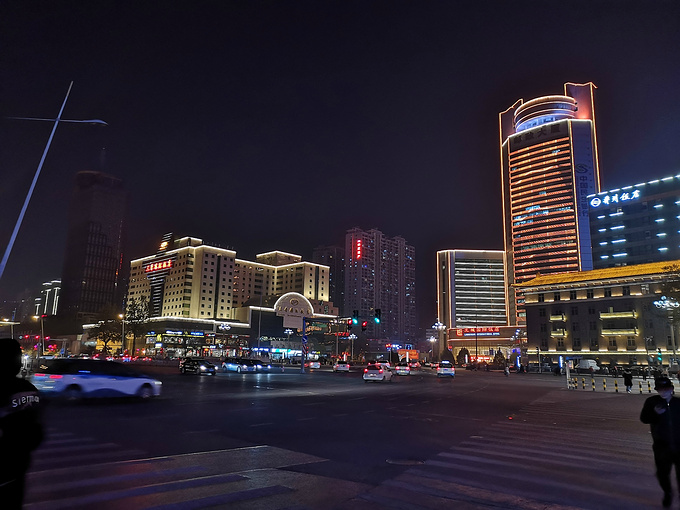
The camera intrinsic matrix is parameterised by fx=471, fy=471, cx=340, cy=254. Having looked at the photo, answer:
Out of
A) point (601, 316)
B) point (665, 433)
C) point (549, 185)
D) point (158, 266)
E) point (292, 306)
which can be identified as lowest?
point (665, 433)

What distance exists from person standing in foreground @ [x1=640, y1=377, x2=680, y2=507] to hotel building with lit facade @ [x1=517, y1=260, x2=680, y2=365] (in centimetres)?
8683

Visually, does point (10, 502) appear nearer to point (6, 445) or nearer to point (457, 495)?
point (6, 445)

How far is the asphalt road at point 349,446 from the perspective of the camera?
6977 mm

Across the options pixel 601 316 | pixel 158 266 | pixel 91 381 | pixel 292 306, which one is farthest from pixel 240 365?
pixel 158 266

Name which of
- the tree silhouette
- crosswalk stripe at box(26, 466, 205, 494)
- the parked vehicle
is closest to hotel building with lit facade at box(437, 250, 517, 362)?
the parked vehicle

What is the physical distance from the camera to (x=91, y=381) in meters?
18.8

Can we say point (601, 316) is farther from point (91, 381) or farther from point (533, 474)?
point (533, 474)

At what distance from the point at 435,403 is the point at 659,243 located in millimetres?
106801

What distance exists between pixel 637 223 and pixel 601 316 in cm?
3234

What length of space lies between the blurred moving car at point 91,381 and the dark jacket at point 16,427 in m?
17.4

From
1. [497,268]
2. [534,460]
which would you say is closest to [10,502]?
[534,460]

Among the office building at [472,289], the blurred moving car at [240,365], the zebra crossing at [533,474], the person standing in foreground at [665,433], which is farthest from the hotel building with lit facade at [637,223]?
the person standing in foreground at [665,433]

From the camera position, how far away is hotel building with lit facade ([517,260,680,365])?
275 feet

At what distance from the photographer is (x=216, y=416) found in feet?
49.5
